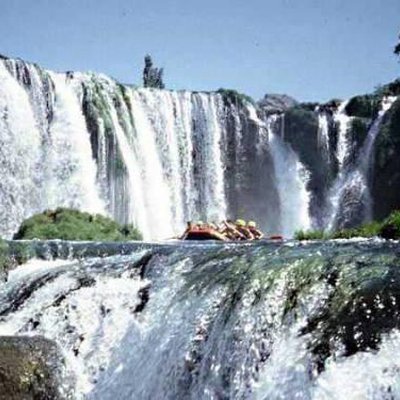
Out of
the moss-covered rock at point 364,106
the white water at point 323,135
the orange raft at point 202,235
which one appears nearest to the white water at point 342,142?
the white water at point 323,135

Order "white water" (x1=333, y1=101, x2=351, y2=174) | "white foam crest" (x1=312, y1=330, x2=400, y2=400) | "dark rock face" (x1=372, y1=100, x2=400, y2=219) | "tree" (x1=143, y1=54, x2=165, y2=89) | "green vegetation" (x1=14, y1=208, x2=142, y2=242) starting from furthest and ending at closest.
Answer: "tree" (x1=143, y1=54, x2=165, y2=89)
"white water" (x1=333, y1=101, x2=351, y2=174)
"dark rock face" (x1=372, y1=100, x2=400, y2=219)
"green vegetation" (x1=14, y1=208, x2=142, y2=242)
"white foam crest" (x1=312, y1=330, x2=400, y2=400)

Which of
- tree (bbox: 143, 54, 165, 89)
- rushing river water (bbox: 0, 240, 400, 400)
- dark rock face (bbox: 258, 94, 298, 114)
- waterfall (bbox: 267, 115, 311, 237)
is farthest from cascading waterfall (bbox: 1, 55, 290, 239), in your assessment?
tree (bbox: 143, 54, 165, 89)

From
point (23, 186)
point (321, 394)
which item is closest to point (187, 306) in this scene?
point (321, 394)

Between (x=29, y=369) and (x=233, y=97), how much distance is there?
84.5 feet

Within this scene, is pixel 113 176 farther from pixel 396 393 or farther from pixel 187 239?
pixel 396 393

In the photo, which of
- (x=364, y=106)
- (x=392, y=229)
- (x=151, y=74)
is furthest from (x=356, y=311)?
(x=151, y=74)

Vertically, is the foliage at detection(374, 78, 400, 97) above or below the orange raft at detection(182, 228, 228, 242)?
above

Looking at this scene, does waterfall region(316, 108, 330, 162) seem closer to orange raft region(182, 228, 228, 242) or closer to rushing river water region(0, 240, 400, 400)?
orange raft region(182, 228, 228, 242)

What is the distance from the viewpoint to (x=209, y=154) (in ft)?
110

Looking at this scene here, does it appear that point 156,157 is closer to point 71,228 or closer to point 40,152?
point 40,152

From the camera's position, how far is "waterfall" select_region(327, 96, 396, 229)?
113ft

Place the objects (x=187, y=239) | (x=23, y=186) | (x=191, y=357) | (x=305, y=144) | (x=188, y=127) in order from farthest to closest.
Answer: (x=305, y=144) < (x=188, y=127) < (x=23, y=186) < (x=187, y=239) < (x=191, y=357)

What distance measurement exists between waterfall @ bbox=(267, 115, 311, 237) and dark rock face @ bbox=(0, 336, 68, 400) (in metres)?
25.3

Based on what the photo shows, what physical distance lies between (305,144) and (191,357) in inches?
1019
